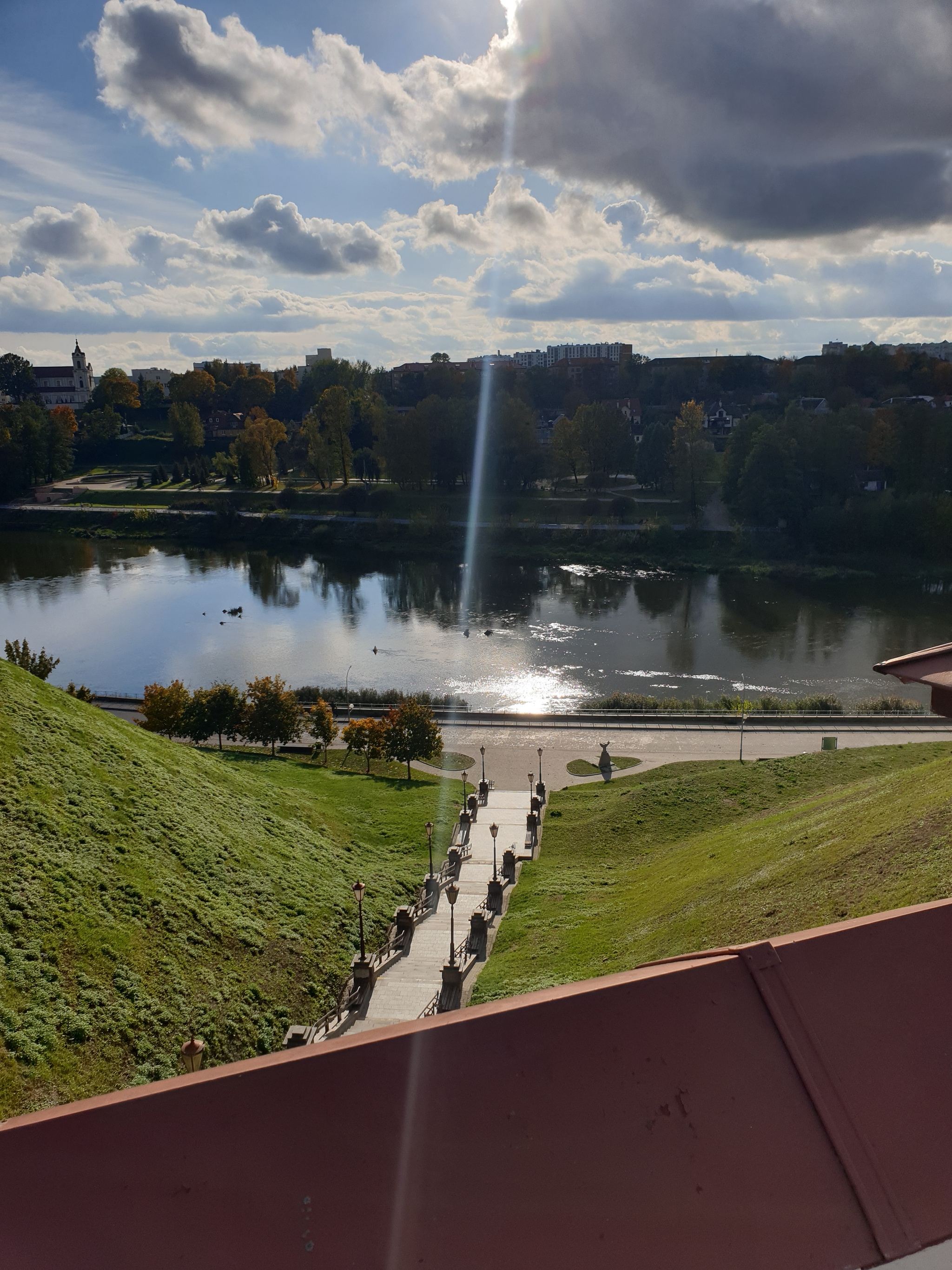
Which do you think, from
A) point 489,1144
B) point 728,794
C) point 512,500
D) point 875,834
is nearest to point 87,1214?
point 489,1144

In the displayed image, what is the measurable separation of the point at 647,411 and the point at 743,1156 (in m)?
106

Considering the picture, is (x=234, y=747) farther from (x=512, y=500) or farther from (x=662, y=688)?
(x=512, y=500)

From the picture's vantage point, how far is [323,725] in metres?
27.0

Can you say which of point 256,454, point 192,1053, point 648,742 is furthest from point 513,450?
point 192,1053

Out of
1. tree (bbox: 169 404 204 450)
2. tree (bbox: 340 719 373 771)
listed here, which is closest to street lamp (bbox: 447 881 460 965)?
tree (bbox: 340 719 373 771)

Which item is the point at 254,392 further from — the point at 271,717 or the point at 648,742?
the point at 648,742

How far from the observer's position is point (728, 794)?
20.6m

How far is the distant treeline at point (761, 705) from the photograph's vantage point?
32.0 metres

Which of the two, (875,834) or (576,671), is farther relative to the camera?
(576,671)

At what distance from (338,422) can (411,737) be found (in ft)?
207

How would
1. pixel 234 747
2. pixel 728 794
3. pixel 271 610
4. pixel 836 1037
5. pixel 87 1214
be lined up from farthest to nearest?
pixel 271 610 → pixel 234 747 → pixel 728 794 → pixel 836 1037 → pixel 87 1214

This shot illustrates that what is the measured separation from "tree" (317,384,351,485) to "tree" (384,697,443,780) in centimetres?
6236

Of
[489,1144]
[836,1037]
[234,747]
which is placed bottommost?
[234,747]

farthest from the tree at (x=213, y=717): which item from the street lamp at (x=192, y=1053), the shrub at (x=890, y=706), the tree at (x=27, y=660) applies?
the shrub at (x=890, y=706)
